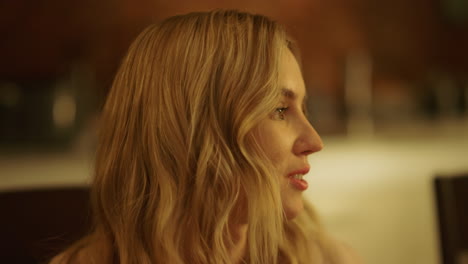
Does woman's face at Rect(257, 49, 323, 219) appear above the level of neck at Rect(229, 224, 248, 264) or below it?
above

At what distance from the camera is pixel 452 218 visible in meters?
0.85

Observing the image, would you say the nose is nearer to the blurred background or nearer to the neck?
the neck

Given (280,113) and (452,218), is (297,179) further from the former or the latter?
(452,218)

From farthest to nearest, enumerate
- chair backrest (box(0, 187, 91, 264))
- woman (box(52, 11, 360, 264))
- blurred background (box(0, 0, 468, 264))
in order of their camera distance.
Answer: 1. blurred background (box(0, 0, 468, 264))
2. chair backrest (box(0, 187, 91, 264))
3. woman (box(52, 11, 360, 264))

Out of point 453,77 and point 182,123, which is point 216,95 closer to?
point 182,123

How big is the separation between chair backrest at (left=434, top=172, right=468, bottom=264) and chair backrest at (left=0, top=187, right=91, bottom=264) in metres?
0.69

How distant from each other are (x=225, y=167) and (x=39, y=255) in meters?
0.49

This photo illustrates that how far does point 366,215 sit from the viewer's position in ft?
4.34

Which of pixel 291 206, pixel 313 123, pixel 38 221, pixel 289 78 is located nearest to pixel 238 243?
pixel 291 206

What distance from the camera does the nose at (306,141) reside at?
538 mm

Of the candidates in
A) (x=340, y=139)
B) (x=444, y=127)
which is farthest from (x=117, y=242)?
(x=444, y=127)

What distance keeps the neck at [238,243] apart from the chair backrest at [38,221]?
1.06 ft

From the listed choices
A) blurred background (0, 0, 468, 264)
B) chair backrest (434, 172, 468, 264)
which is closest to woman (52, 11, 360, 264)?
chair backrest (434, 172, 468, 264)

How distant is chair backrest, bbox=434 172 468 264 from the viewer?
838 mm
